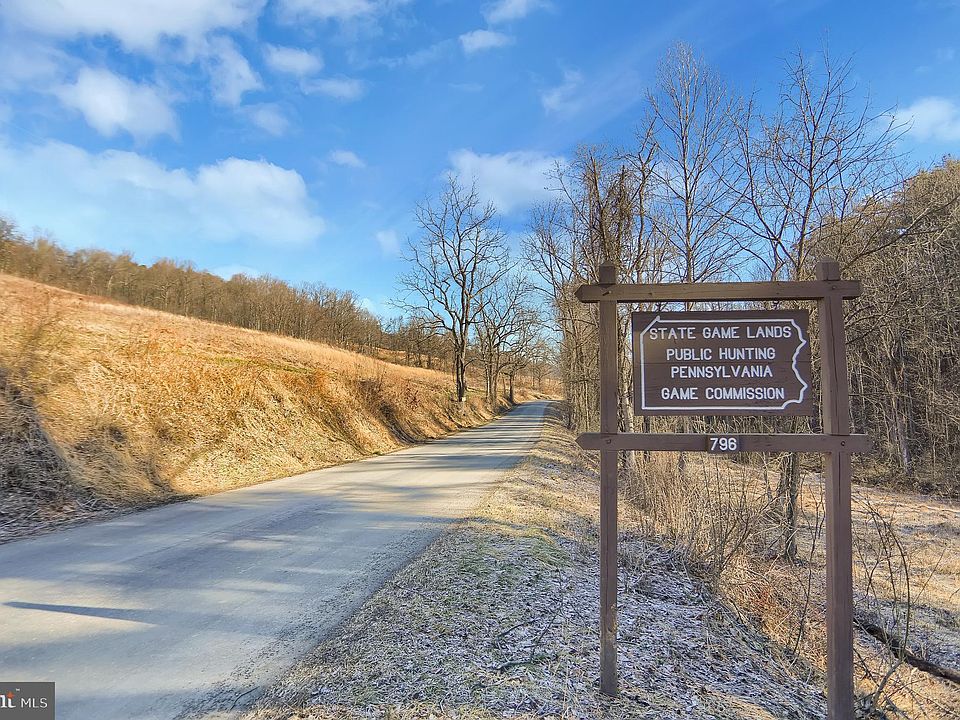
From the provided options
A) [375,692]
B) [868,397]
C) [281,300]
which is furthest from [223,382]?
[281,300]

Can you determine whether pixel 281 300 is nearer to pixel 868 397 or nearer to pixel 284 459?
pixel 284 459

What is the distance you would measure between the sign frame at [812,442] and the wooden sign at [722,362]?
0.13m

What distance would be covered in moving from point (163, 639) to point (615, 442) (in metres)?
3.72

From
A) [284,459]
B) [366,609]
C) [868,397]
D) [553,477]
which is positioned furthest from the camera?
[868,397]

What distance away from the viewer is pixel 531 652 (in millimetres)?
3506

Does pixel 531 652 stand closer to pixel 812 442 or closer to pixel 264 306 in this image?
pixel 812 442

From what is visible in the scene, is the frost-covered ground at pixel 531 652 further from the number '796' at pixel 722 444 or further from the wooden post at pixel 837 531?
the number '796' at pixel 722 444

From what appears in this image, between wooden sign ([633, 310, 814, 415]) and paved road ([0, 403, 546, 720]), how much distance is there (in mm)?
3241

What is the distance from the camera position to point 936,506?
45.9ft

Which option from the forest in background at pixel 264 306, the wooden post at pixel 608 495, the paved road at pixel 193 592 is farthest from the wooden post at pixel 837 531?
the forest in background at pixel 264 306

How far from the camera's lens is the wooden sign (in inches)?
128

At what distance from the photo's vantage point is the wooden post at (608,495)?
324cm

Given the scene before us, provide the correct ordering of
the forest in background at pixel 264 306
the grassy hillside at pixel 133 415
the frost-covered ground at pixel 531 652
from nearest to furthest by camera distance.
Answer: the frost-covered ground at pixel 531 652 → the grassy hillside at pixel 133 415 → the forest in background at pixel 264 306

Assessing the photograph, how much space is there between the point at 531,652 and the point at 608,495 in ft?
4.27
